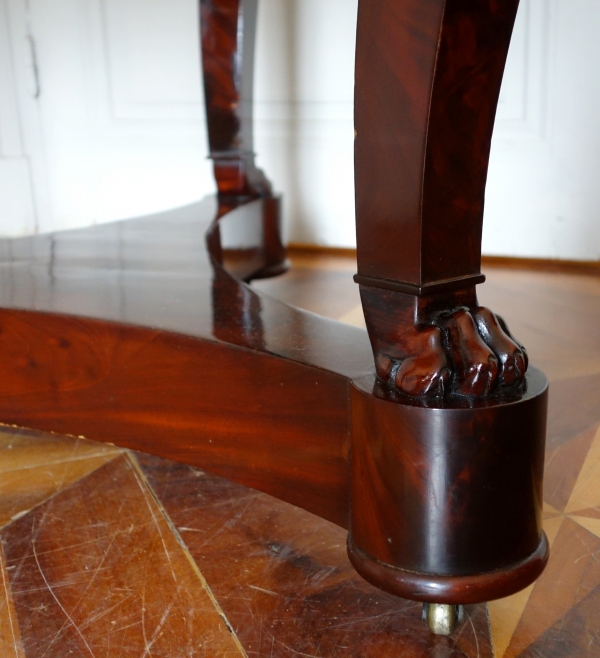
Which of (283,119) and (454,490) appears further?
(283,119)

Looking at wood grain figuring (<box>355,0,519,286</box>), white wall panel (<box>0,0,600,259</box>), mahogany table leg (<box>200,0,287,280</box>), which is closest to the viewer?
wood grain figuring (<box>355,0,519,286</box>)

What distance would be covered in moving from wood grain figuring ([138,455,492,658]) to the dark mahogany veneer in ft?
0.11

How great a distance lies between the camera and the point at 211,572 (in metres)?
0.43

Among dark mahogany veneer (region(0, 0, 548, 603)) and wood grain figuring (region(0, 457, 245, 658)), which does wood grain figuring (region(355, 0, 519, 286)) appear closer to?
dark mahogany veneer (region(0, 0, 548, 603))

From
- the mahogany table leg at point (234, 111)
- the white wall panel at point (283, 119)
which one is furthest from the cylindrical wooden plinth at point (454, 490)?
the white wall panel at point (283, 119)

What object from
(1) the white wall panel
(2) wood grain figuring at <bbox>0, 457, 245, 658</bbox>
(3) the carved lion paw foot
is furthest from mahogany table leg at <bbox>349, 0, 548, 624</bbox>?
(1) the white wall panel

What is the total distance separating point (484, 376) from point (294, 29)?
4.11ft

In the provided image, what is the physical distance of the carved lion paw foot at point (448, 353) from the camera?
0.33 m

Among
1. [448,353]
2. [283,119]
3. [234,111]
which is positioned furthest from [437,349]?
[283,119]

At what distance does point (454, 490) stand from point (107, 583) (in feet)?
0.67

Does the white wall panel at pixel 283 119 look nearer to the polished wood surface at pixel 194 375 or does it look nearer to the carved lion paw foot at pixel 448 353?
the polished wood surface at pixel 194 375

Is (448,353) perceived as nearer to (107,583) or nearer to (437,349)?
(437,349)

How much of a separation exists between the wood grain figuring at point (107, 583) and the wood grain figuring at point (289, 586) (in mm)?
13

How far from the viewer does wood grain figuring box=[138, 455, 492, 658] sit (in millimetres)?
365
